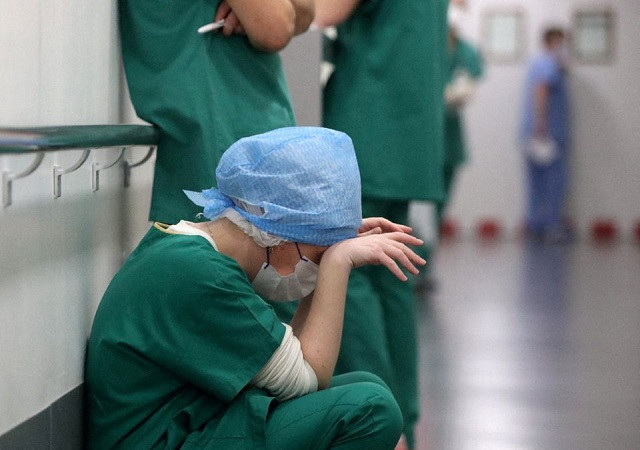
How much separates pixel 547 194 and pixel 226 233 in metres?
7.64

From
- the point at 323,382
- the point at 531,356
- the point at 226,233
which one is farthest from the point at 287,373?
the point at 531,356

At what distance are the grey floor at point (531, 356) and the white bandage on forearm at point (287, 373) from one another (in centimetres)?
123

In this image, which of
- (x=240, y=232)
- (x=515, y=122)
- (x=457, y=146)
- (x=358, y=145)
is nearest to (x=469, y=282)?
(x=457, y=146)

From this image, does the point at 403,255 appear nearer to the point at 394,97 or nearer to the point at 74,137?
the point at 74,137

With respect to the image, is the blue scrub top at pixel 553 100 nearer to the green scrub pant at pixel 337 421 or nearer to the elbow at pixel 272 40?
the elbow at pixel 272 40

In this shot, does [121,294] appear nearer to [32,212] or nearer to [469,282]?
[32,212]

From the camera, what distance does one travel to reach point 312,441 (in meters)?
1.86

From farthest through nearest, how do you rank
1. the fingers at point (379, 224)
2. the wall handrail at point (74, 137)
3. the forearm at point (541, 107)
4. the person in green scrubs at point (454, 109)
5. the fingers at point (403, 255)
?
1. the forearm at point (541, 107)
2. the person in green scrubs at point (454, 109)
3. the fingers at point (379, 224)
4. the fingers at point (403, 255)
5. the wall handrail at point (74, 137)

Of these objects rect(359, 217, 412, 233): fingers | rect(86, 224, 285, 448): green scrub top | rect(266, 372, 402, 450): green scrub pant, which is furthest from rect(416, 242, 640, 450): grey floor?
rect(86, 224, 285, 448): green scrub top

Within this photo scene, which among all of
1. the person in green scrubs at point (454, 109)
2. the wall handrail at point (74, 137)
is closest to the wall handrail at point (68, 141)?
the wall handrail at point (74, 137)

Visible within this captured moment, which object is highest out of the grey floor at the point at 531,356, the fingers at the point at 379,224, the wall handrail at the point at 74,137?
the wall handrail at the point at 74,137

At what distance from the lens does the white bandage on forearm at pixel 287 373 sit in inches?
72.7

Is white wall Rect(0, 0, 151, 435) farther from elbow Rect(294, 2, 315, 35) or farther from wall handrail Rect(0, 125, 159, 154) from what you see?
elbow Rect(294, 2, 315, 35)

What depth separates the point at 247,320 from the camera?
1813 mm
